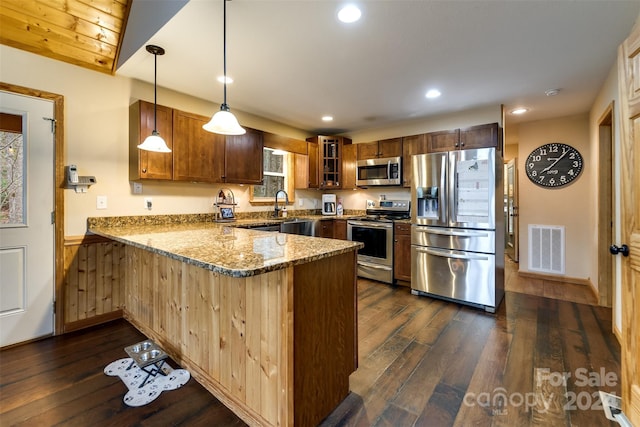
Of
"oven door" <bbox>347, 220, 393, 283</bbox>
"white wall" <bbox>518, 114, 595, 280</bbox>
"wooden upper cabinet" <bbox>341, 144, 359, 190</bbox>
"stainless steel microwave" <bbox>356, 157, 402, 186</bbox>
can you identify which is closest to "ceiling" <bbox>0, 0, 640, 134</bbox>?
"white wall" <bbox>518, 114, 595, 280</bbox>

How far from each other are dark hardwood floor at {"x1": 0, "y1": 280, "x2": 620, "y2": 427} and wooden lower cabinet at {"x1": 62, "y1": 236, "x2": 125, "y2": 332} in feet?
0.49

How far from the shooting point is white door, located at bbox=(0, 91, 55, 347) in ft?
7.54

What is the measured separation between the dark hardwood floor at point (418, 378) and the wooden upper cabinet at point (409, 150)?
6.71ft

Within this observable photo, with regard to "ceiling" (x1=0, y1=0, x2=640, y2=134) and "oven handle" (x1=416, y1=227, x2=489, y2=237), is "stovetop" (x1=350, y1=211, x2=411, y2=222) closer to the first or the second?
"oven handle" (x1=416, y1=227, x2=489, y2=237)

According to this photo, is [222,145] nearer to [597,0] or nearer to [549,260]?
[597,0]

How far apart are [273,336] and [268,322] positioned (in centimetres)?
7

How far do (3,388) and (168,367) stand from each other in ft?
3.16

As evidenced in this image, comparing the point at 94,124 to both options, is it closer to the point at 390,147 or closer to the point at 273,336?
the point at 273,336

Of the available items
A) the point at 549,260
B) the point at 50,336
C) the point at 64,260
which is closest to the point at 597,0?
the point at 549,260

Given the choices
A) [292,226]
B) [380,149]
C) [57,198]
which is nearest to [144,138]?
[57,198]

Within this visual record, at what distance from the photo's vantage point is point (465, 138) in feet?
12.2

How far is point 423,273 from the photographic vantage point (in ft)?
11.5

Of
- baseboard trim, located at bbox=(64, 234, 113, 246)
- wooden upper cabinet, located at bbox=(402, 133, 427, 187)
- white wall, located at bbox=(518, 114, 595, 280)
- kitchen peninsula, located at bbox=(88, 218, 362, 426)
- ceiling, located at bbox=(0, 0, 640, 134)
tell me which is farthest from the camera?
wooden upper cabinet, located at bbox=(402, 133, 427, 187)

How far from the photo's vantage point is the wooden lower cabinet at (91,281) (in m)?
2.59
